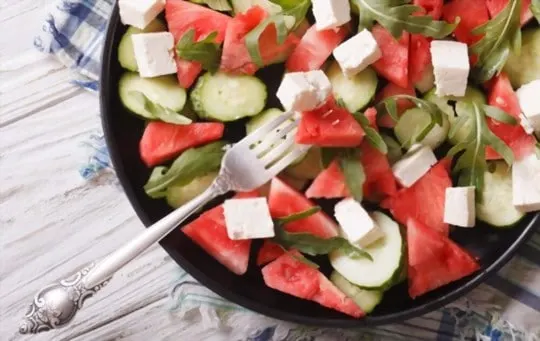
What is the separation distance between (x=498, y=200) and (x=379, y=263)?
282 millimetres

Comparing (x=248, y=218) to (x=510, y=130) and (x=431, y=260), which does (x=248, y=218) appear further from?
(x=510, y=130)

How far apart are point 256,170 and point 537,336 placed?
71 centimetres

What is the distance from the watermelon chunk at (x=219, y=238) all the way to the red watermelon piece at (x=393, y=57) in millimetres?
360

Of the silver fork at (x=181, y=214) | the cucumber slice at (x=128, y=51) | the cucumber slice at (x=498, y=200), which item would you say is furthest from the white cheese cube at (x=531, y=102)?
the cucumber slice at (x=128, y=51)

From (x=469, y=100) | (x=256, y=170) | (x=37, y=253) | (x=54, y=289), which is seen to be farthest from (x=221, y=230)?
(x=469, y=100)

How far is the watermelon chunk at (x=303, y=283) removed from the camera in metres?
1.58

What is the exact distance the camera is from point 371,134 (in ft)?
5.09

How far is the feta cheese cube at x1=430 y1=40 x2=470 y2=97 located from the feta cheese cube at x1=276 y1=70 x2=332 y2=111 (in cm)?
23

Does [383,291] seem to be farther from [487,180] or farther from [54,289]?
[54,289]

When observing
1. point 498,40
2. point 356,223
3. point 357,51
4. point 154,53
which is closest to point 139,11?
point 154,53

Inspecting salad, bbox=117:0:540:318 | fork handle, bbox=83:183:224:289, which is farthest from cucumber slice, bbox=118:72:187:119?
fork handle, bbox=83:183:224:289

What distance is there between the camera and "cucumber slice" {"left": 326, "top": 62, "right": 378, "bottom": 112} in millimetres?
1606

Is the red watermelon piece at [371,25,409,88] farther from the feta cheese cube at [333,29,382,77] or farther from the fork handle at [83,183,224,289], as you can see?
the fork handle at [83,183,224,289]

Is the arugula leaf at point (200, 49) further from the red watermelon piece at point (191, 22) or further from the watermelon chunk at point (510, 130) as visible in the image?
the watermelon chunk at point (510, 130)
